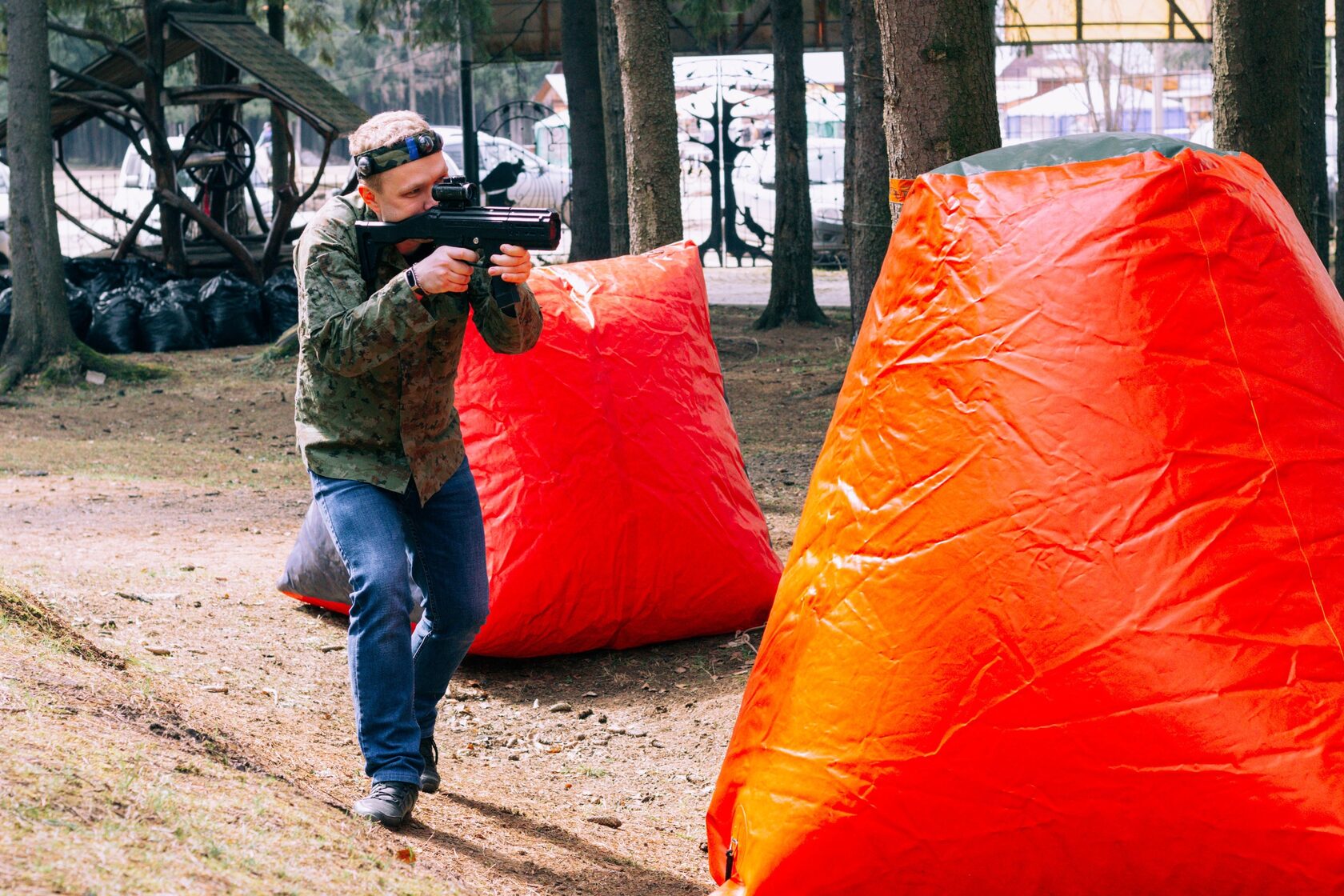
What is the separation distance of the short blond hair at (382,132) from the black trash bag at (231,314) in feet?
39.1

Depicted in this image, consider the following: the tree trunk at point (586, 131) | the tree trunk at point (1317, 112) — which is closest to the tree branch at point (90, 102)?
the tree trunk at point (586, 131)

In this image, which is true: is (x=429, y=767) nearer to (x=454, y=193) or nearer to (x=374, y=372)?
(x=374, y=372)

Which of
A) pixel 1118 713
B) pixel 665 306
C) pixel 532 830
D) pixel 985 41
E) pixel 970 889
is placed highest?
pixel 985 41

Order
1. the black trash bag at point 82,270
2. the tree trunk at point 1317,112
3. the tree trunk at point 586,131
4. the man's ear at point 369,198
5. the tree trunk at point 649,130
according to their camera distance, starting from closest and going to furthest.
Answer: the man's ear at point 369,198 → the tree trunk at point 649,130 → the tree trunk at point 1317,112 → the tree trunk at point 586,131 → the black trash bag at point 82,270

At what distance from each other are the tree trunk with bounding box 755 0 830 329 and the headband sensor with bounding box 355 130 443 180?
1064 centimetres

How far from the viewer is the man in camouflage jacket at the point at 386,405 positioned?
2992mm

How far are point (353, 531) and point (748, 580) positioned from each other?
214 centimetres

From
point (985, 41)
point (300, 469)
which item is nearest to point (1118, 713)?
point (985, 41)

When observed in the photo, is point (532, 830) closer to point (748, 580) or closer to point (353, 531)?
point (353, 531)

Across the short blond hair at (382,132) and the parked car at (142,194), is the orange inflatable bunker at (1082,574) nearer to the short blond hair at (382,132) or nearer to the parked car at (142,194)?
the short blond hair at (382,132)

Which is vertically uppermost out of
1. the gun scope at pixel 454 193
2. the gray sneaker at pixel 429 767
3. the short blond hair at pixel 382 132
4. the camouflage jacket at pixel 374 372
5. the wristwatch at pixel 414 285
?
the short blond hair at pixel 382 132

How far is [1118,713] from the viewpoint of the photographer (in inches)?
95.3

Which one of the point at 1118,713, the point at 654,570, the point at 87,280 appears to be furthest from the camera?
the point at 87,280

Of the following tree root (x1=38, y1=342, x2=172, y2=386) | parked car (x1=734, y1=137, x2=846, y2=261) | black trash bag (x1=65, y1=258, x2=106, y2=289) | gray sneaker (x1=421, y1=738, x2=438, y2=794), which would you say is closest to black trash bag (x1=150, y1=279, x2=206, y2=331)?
black trash bag (x1=65, y1=258, x2=106, y2=289)
